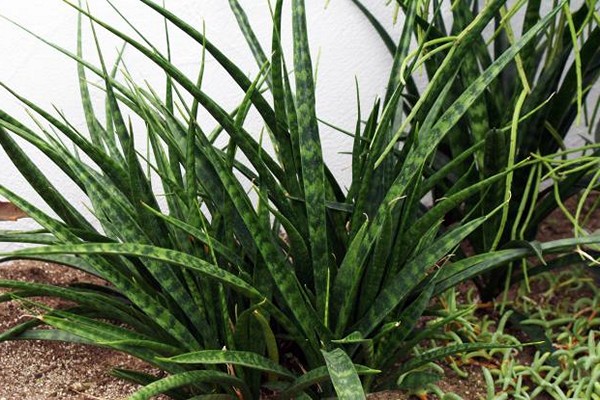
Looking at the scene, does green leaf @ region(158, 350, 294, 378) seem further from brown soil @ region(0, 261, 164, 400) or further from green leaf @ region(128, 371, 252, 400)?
brown soil @ region(0, 261, 164, 400)

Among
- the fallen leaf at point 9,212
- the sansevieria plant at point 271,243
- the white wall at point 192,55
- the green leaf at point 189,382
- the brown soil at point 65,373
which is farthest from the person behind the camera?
the white wall at point 192,55

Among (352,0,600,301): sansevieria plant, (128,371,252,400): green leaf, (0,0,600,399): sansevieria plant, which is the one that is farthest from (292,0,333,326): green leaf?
(352,0,600,301): sansevieria plant

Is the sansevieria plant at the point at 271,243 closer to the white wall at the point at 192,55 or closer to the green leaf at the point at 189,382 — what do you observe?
the green leaf at the point at 189,382

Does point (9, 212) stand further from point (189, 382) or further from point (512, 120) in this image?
point (512, 120)

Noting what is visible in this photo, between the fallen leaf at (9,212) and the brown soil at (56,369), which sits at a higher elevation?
the fallen leaf at (9,212)

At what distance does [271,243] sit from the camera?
1.01m

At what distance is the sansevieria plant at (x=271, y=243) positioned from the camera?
3.31ft

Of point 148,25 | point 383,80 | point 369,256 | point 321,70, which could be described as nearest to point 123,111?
point 148,25

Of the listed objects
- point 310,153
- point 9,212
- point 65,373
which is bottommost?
point 65,373

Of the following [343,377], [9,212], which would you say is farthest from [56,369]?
[343,377]

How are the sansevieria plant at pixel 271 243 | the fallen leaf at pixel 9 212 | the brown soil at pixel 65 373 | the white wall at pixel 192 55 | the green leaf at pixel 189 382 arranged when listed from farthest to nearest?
1. the white wall at pixel 192 55
2. the fallen leaf at pixel 9 212
3. the brown soil at pixel 65 373
4. the sansevieria plant at pixel 271 243
5. the green leaf at pixel 189 382

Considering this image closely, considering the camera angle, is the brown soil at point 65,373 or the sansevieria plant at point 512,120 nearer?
the brown soil at point 65,373

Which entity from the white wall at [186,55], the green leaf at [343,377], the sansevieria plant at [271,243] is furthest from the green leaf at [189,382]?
the white wall at [186,55]

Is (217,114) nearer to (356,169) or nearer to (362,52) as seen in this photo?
(356,169)
